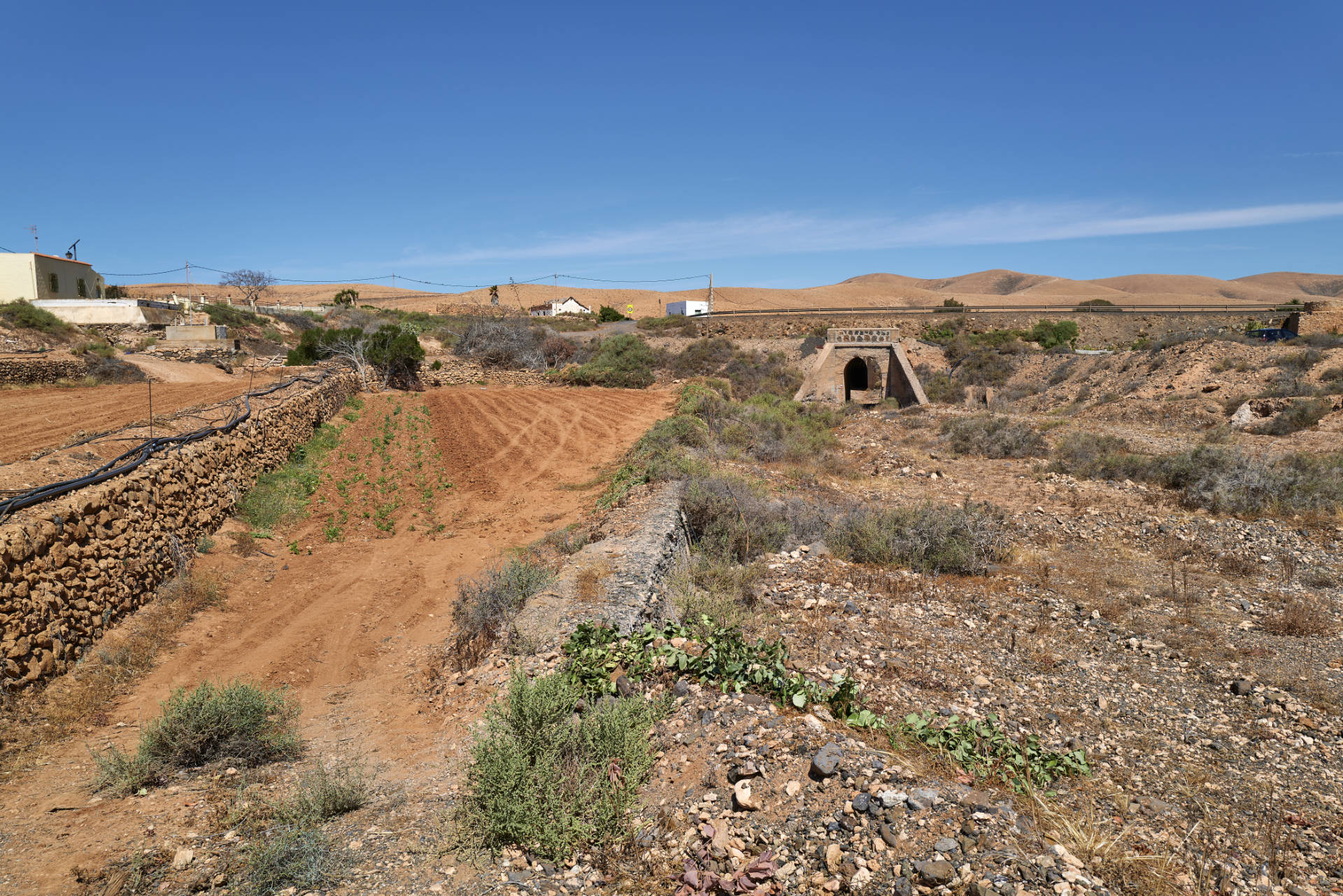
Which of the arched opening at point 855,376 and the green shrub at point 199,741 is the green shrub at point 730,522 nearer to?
the green shrub at point 199,741

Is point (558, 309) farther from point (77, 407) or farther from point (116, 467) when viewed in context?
point (116, 467)

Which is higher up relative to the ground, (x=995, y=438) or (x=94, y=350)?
(x=94, y=350)

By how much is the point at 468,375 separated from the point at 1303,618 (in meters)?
27.9

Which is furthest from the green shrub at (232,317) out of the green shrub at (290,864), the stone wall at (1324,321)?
the stone wall at (1324,321)

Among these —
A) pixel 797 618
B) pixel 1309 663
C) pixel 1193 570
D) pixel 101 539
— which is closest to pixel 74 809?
pixel 101 539

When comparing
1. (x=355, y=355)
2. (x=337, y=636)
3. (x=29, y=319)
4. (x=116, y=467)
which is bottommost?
(x=337, y=636)

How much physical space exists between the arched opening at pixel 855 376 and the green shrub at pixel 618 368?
28.0 feet

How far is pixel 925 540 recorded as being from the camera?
9.33 metres

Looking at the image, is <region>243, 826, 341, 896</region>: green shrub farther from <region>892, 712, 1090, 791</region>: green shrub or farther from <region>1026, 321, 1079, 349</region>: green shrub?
<region>1026, 321, 1079, 349</region>: green shrub

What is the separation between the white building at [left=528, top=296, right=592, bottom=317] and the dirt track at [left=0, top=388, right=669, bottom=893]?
4519cm

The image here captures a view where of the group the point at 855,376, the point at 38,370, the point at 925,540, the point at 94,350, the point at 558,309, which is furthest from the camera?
the point at 558,309

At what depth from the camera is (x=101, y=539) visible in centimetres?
657

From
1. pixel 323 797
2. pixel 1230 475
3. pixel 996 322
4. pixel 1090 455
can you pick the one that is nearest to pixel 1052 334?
pixel 996 322

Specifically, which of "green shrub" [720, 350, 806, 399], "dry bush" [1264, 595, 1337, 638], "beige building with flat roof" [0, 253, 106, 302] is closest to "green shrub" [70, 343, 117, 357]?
"beige building with flat roof" [0, 253, 106, 302]
